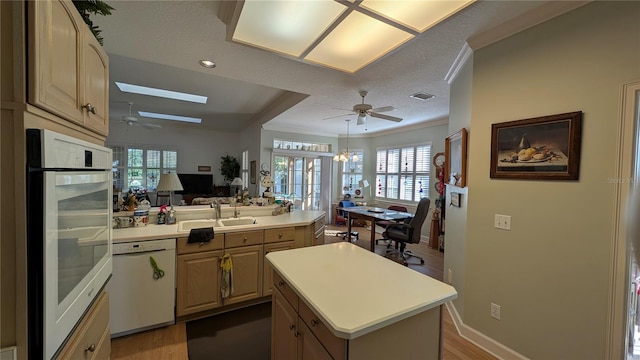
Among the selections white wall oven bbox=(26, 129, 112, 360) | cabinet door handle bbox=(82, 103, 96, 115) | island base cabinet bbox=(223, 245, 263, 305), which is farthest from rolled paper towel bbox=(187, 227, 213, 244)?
cabinet door handle bbox=(82, 103, 96, 115)

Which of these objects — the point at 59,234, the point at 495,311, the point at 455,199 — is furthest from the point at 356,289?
the point at 455,199

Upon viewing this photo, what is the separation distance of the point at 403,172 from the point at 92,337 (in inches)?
240

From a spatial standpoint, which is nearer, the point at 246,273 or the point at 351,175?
the point at 246,273

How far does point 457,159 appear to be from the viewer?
2635mm

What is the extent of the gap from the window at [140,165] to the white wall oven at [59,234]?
7.11m

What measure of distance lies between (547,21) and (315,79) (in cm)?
211

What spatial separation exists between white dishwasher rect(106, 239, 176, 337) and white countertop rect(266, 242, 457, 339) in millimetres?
1255

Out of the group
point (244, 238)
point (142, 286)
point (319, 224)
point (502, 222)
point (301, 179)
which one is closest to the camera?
point (502, 222)

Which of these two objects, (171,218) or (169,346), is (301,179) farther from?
(169,346)

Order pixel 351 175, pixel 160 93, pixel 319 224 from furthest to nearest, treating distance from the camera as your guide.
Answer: pixel 351 175, pixel 160 93, pixel 319 224

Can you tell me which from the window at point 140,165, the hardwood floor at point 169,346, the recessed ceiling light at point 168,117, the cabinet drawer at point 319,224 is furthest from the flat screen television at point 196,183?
the hardwood floor at point 169,346

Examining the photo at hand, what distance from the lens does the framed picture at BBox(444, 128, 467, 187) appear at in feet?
7.66

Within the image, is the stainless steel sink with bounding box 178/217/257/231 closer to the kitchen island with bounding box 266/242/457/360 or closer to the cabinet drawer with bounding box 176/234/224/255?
the cabinet drawer with bounding box 176/234/224/255

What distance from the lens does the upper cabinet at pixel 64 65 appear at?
0.72 metres
